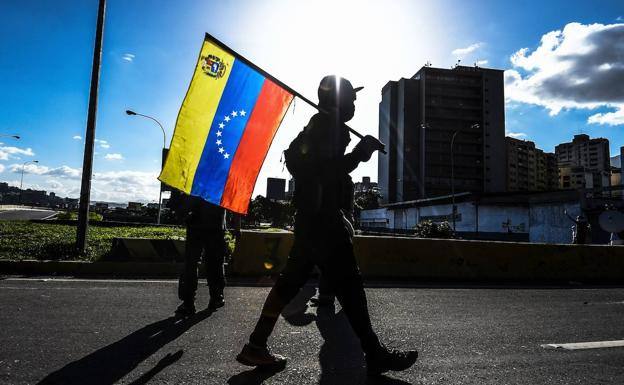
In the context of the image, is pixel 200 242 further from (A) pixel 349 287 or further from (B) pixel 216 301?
(A) pixel 349 287

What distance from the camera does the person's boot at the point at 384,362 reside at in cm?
250

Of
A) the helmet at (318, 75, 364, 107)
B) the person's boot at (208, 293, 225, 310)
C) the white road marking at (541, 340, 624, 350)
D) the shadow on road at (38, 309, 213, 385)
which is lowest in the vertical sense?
the shadow on road at (38, 309, 213, 385)

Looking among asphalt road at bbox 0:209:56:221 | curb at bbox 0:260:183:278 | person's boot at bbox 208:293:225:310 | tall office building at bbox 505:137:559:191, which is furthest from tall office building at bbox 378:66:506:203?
person's boot at bbox 208:293:225:310

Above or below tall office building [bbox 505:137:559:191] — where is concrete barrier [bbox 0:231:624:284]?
below

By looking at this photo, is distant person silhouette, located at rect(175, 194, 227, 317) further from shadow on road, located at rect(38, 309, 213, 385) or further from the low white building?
the low white building

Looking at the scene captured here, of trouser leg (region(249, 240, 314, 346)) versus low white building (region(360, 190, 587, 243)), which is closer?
trouser leg (region(249, 240, 314, 346))

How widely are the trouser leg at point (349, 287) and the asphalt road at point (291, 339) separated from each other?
266 mm

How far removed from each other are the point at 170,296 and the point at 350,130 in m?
3.56

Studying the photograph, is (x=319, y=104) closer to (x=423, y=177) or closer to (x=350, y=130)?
(x=350, y=130)

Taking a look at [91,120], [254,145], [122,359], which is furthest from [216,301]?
[91,120]

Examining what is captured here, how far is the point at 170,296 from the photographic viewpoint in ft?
17.0

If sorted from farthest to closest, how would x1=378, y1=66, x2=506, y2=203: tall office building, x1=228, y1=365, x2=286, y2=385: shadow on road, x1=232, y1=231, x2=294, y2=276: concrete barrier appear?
x1=378, y1=66, x2=506, y2=203: tall office building
x1=232, y1=231, x2=294, y2=276: concrete barrier
x1=228, y1=365, x2=286, y2=385: shadow on road

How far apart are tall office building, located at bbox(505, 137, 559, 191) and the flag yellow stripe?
467 feet

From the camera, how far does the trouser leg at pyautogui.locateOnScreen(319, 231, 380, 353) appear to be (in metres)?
2.52
